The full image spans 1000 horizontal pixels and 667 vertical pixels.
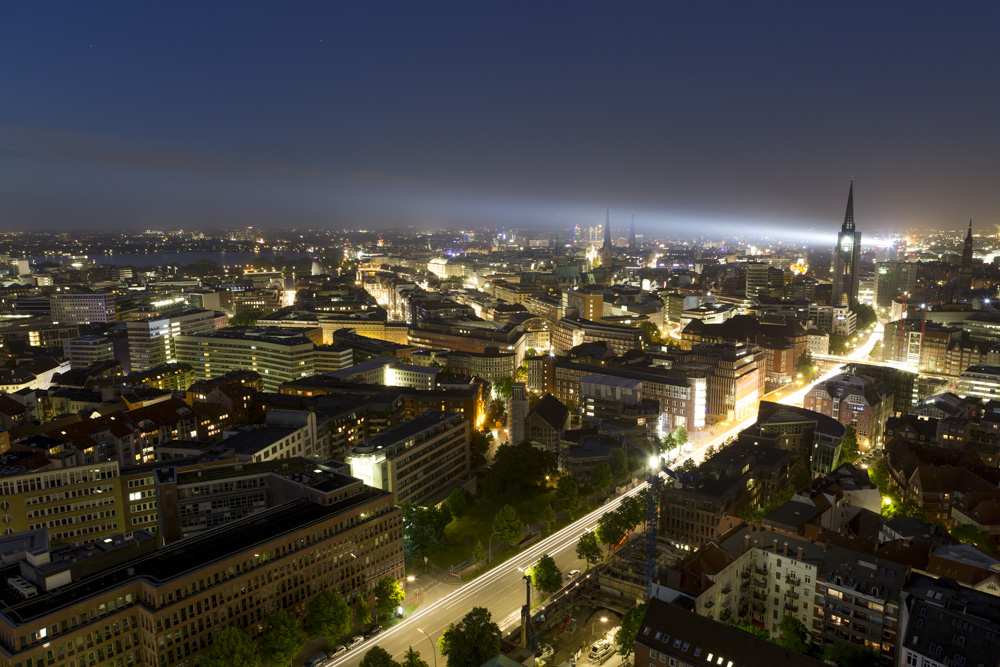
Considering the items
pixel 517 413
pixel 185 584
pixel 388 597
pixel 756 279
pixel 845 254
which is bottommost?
pixel 388 597

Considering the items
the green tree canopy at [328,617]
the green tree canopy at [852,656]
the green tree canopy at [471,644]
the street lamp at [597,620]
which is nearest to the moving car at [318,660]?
the green tree canopy at [328,617]

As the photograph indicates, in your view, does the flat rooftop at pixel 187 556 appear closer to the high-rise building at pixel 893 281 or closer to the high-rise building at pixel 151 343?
the high-rise building at pixel 151 343

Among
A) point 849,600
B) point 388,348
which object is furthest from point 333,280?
point 849,600

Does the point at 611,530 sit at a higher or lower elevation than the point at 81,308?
lower

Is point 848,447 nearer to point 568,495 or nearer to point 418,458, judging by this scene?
point 568,495

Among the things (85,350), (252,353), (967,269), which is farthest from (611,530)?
(967,269)

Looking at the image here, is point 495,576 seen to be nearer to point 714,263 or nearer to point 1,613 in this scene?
point 1,613

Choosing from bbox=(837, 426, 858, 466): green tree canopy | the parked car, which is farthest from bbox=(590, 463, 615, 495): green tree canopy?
bbox=(837, 426, 858, 466): green tree canopy
